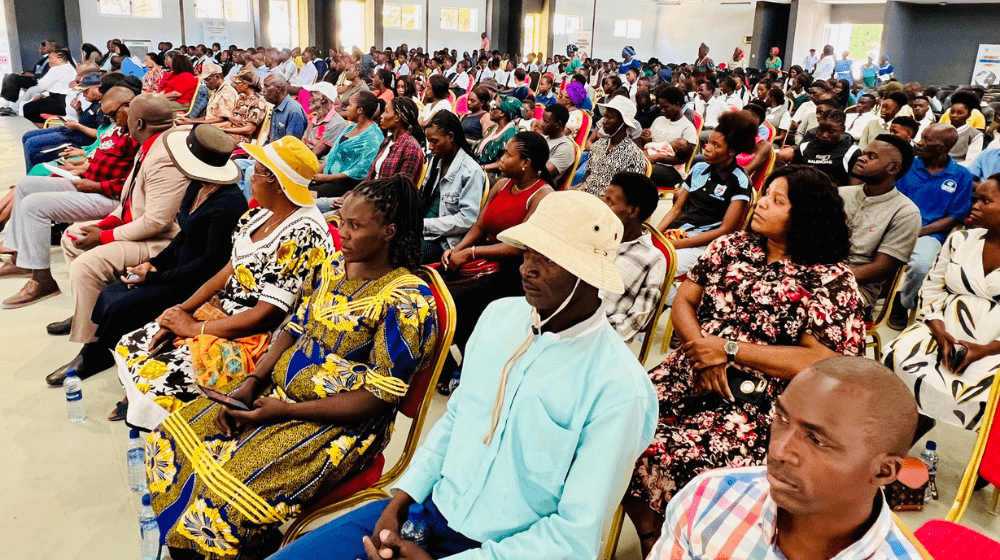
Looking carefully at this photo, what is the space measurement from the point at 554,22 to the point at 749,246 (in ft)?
76.8

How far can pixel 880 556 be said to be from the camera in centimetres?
112

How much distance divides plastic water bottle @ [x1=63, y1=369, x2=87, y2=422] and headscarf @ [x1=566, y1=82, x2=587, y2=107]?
718 centimetres

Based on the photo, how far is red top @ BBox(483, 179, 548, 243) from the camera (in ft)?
11.7

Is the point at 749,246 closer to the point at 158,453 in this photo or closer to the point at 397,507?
the point at 397,507

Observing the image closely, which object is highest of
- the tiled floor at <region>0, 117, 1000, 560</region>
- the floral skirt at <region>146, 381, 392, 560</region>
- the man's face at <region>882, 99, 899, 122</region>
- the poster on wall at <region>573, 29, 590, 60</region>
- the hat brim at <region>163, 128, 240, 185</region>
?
the poster on wall at <region>573, 29, 590, 60</region>

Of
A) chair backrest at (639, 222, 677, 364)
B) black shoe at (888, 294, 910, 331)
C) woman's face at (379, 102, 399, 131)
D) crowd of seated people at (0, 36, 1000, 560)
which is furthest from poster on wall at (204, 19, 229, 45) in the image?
chair backrest at (639, 222, 677, 364)

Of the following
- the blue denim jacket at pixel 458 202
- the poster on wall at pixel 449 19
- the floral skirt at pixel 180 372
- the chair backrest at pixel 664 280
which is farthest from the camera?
the poster on wall at pixel 449 19

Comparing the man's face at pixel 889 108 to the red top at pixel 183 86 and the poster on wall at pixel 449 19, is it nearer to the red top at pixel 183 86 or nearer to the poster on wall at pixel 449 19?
the red top at pixel 183 86

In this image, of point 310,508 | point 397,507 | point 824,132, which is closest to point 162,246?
point 310,508

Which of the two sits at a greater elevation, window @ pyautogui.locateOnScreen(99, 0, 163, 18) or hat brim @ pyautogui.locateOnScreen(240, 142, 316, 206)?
window @ pyautogui.locateOnScreen(99, 0, 163, 18)

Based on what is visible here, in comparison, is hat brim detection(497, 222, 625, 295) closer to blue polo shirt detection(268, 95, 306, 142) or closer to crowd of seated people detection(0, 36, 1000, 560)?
crowd of seated people detection(0, 36, 1000, 560)

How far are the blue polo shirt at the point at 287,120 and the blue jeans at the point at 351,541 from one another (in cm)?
501

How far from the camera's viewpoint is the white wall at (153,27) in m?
17.7

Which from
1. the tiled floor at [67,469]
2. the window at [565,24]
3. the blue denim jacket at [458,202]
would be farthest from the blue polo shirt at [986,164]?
the window at [565,24]
